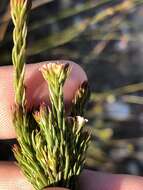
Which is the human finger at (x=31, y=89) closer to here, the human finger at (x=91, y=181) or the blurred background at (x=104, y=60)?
the human finger at (x=91, y=181)

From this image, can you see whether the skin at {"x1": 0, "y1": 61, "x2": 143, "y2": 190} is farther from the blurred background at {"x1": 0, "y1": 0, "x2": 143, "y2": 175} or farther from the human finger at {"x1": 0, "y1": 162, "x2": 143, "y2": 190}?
the blurred background at {"x1": 0, "y1": 0, "x2": 143, "y2": 175}

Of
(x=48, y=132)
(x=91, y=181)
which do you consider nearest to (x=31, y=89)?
(x=48, y=132)

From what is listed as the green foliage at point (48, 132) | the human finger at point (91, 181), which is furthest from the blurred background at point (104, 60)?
the green foliage at point (48, 132)

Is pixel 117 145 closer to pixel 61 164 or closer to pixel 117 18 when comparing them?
pixel 117 18

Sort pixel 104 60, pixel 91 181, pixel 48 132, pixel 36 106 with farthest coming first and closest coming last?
pixel 104 60, pixel 91 181, pixel 36 106, pixel 48 132

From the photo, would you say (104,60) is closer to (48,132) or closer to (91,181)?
(91,181)

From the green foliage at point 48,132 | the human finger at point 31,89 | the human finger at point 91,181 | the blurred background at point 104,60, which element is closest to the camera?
the green foliage at point 48,132

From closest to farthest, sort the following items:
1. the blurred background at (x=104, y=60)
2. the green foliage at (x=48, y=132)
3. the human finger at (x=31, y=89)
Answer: the green foliage at (x=48, y=132)
the human finger at (x=31, y=89)
the blurred background at (x=104, y=60)

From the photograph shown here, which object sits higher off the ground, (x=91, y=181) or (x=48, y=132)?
(x=48, y=132)
